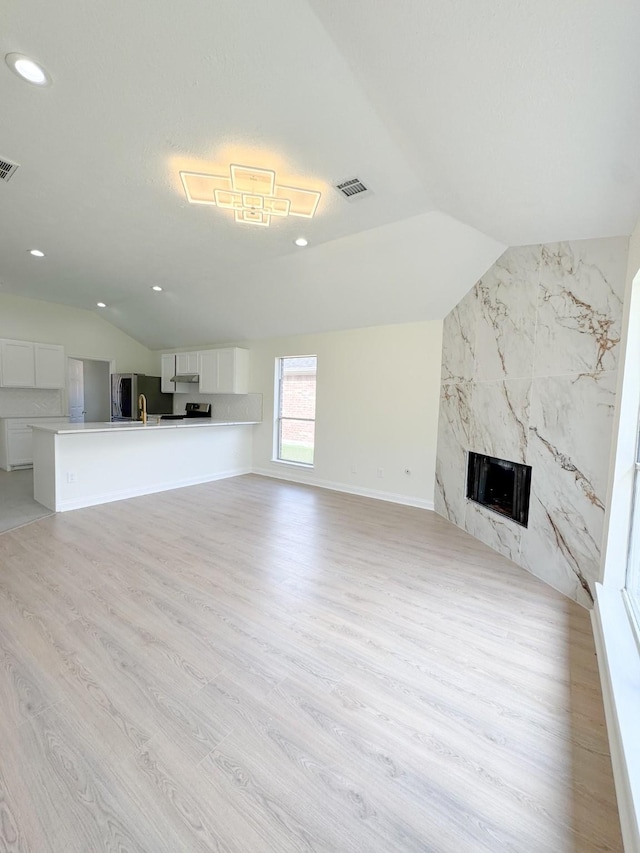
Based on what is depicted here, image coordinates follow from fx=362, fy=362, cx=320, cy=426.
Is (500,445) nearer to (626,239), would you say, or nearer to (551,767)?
(626,239)

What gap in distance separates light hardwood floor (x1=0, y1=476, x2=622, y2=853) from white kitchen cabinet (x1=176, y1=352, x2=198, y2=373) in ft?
14.7

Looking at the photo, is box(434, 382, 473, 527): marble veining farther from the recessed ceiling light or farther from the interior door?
the interior door

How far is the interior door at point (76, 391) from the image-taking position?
24.5 ft

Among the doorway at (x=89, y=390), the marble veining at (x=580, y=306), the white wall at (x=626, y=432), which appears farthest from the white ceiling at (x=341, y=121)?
the doorway at (x=89, y=390)

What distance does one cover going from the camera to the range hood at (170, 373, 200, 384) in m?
7.02

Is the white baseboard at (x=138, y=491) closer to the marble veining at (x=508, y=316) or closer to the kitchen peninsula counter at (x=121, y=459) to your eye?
the kitchen peninsula counter at (x=121, y=459)

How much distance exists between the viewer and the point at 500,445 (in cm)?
340

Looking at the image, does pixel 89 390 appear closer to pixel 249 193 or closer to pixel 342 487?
pixel 342 487

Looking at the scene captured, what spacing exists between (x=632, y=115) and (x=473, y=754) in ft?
8.84

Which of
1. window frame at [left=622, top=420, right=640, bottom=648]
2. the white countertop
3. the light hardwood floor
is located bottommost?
the light hardwood floor

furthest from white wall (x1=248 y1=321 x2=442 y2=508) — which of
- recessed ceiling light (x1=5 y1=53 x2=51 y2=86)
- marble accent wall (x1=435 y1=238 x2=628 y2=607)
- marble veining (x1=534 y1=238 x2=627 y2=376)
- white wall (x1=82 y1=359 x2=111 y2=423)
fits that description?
white wall (x1=82 y1=359 x2=111 y2=423)

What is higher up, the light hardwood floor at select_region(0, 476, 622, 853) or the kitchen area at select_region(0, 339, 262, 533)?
the kitchen area at select_region(0, 339, 262, 533)

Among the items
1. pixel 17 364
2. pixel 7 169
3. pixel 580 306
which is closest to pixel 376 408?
pixel 580 306

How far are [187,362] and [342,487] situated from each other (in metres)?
3.96
